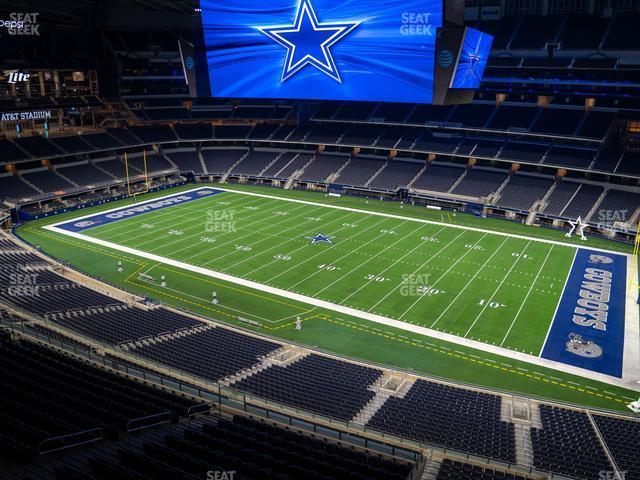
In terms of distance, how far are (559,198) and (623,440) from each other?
35594 millimetres

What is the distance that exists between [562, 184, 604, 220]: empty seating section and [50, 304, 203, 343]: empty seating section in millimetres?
34706

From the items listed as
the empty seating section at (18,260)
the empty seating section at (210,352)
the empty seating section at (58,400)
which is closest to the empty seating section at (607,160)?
the empty seating section at (210,352)

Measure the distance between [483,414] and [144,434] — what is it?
11.5m

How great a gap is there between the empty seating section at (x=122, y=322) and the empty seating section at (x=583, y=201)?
34706 mm

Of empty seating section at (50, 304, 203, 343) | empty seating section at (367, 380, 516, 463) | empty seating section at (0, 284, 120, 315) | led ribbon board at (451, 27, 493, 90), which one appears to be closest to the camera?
empty seating section at (367, 380, 516, 463)

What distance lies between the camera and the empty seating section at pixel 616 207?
44250 mm

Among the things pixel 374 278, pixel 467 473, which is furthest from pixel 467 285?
pixel 467 473

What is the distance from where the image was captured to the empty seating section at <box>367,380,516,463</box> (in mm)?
15812

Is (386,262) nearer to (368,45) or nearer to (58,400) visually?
(368,45)

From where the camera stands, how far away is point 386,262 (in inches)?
1462

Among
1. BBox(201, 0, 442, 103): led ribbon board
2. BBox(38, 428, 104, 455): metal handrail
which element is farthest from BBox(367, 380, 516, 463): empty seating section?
BBox(201, 0, 442, 103): led ribbon board

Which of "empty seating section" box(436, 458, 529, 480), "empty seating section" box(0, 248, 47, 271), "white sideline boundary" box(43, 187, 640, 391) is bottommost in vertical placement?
"white sideline boundary" box(43, 187, 640, 391)
